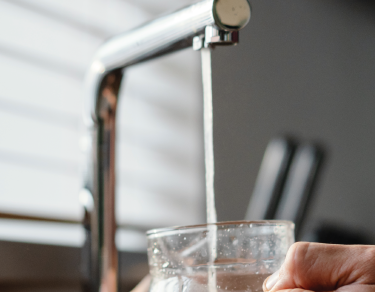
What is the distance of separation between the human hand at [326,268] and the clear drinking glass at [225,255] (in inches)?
2.0

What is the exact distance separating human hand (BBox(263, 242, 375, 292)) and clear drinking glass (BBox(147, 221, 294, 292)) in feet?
0.16

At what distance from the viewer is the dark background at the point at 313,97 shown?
3.37ft

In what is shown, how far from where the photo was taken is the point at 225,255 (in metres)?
0.33

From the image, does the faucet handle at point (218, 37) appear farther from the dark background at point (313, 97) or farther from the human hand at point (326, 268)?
the dark background at point (313, 97)

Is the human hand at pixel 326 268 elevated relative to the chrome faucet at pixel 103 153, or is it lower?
lower

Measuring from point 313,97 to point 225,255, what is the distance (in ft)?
2.74

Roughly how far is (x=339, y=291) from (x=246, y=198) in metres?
0.82

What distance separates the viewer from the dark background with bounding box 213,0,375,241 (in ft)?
3.37

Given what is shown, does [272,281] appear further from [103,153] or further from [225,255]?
[103,153]

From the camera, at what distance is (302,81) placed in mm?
1105

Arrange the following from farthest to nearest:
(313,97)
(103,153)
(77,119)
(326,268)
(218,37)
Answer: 1. (313,97)
2. (77,119)
3. (103,153)
4. (218,37)
5. (326,268)

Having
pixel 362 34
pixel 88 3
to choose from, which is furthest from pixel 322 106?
pixel 88 3

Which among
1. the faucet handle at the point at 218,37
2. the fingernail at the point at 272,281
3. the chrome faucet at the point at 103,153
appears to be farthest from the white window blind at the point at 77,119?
the fingernail at the point at 272,281

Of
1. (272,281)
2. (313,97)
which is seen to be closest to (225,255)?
(272,281)
